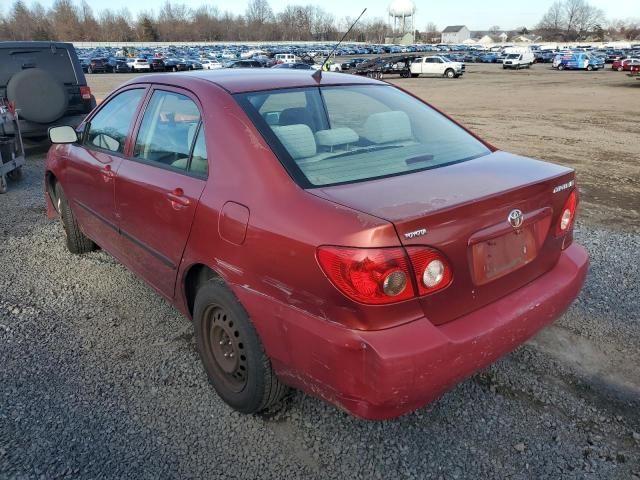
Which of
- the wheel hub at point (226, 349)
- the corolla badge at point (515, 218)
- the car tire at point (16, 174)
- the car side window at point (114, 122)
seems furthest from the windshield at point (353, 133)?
the car tire at point (16, 174)

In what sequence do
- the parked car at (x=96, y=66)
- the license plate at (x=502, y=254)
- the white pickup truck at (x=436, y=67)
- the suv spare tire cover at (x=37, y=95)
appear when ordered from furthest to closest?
the parked car at (x=96, y=66), the white pickup truck at (x=436, y=67), the suv spare tire cover at (x=37, y=95), the license plate at (x=502, y=254)

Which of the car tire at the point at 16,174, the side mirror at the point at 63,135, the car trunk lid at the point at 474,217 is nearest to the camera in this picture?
the car trunk lid at the point at 474,217

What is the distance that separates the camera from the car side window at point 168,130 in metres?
2.86

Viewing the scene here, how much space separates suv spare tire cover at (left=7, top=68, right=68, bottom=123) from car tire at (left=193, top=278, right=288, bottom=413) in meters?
7.06

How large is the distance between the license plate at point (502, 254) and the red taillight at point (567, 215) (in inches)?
11.1

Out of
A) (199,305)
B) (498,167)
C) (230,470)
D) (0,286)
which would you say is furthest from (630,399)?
(0,286)

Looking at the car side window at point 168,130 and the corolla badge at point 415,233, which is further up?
the car side window at point 168,130

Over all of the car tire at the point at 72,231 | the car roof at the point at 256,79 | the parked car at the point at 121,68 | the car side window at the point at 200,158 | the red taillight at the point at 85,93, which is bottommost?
the parked car at the point at 121,68

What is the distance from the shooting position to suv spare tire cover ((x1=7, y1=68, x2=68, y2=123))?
26.6 ft

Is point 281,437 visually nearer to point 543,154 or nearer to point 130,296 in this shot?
point 130,296

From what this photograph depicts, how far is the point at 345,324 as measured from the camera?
200 centimetres

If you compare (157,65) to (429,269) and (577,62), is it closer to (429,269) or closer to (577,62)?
(577,62)

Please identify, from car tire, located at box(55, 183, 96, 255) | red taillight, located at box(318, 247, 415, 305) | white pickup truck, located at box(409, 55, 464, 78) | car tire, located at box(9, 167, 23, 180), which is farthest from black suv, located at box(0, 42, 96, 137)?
white pickup truck, located at box(409, 55, 464, 78)

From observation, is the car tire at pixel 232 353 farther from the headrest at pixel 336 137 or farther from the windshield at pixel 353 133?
the headrest at pixel 336 137
